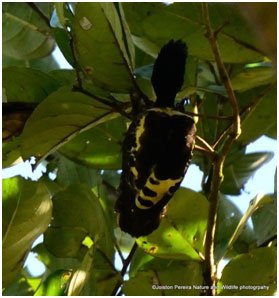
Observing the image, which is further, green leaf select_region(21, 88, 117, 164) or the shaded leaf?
the shaded leaf

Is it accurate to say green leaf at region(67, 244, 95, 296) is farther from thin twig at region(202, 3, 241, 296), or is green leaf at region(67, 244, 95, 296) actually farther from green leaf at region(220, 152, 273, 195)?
green leaf at region(220, 152, 273, 195)

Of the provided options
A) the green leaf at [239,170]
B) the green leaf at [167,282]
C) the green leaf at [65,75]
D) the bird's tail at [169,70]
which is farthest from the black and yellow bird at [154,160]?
the green leaf at [239,170]

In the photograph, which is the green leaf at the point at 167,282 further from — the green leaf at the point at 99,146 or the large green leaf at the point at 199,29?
the large green leaf at the point at 199,29

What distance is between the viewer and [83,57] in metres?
1.12

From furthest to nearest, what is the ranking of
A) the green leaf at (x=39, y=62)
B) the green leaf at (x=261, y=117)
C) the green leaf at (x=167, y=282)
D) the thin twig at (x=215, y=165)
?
1. the green leaf at (x=39, y=62)
2. the green leaf at (x=261, y=117)
3. the green leaf at (x=167, y=282)
4. the thin twig at (x=215, y=165)

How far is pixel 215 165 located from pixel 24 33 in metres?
0.83

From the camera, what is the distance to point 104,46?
111cm

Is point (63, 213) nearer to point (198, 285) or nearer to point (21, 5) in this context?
point (198, 285)

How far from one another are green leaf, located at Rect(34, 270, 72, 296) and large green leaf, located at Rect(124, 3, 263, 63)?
0.52 meters

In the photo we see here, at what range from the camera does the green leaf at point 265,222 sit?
57.1 inches

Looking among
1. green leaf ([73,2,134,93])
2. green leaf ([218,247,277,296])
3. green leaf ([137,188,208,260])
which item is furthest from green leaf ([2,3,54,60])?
green leaf ([218,247,277,296])

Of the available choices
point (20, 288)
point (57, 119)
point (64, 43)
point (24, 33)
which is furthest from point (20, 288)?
point (24, 33)

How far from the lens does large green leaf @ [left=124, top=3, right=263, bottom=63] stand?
1252mm

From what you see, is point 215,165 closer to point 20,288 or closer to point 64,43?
point 64,43
